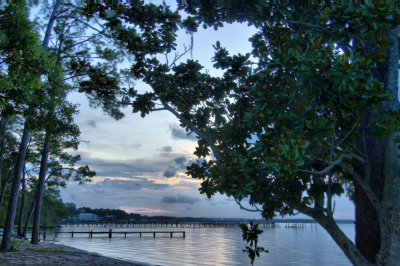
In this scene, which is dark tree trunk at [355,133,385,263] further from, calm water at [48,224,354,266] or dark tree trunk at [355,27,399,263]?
calm water at [48,224,354,266]

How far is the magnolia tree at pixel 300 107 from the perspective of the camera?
4.88m

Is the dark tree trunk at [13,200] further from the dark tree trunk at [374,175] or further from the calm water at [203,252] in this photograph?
the dark tree trunk at [374,175]

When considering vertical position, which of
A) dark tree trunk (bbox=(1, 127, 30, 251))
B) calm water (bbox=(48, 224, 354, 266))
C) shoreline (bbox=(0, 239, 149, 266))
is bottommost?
calm water (bbox=(48, 224, 354, 266))

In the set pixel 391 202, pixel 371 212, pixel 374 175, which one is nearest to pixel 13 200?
pixel 371 212

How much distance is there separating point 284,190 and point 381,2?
396 cm

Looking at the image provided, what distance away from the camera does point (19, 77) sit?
946cm

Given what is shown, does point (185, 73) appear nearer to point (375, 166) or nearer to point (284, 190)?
point (284, 190)

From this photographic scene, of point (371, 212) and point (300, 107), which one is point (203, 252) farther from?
point (300, 107)

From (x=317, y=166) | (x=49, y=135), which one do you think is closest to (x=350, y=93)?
(x=317, y=166)

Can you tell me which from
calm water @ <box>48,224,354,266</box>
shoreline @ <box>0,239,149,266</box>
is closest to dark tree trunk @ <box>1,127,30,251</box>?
shoreline @ <box>0,239,149,266</box>

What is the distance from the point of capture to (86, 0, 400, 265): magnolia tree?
4883mm

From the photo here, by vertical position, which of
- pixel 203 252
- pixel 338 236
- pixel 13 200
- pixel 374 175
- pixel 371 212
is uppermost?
pixel 374 175

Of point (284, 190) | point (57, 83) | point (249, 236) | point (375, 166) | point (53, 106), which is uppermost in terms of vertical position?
point (57, 83)

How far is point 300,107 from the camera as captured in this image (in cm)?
517
